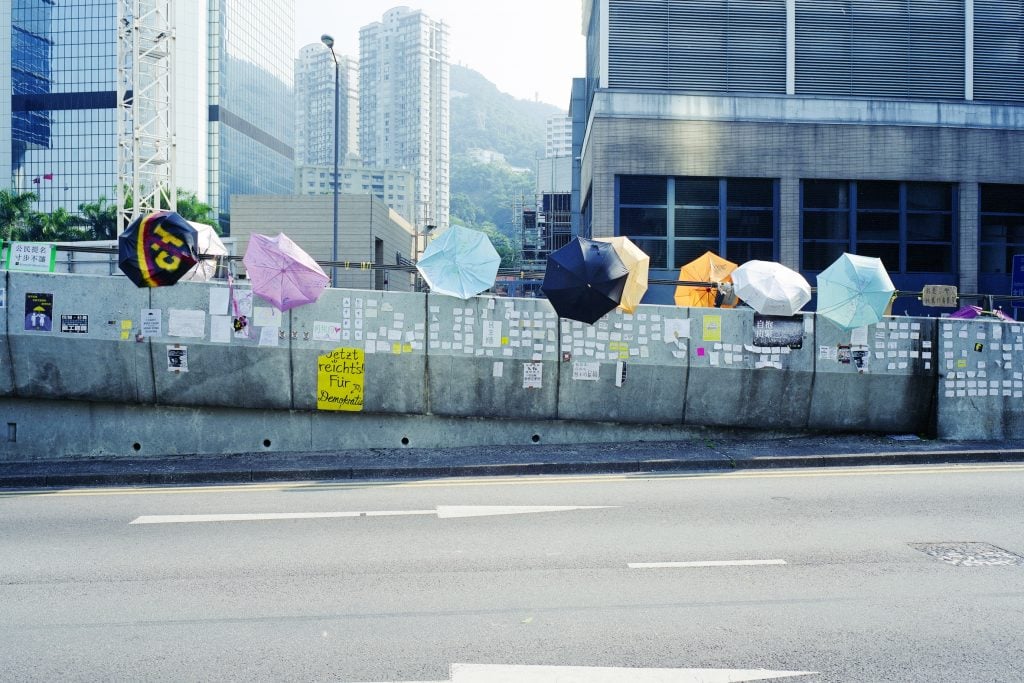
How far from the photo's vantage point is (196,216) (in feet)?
258

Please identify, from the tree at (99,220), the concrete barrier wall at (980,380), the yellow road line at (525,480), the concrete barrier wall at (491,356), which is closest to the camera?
the yellow road line at (525,480)

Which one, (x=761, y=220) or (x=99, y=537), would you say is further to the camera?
(x=761, y=220)

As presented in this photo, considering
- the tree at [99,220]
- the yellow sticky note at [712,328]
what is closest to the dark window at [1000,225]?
the yellow sticky note at [712,328]

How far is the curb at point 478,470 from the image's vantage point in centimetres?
1041

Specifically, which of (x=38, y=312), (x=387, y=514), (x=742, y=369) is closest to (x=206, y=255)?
(x=38, y=312)

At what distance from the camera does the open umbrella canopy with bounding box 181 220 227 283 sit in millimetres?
12404

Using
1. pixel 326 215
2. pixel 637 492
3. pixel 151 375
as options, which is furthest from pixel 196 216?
pixel 637 492

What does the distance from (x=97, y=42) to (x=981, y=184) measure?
425ft

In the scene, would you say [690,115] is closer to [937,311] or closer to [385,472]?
[937,311]

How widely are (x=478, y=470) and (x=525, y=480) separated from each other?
2.38 ft

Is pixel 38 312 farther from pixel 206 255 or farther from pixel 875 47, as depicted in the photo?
pixel 875 47

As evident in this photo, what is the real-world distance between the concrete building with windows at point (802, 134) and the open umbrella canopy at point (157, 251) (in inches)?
607

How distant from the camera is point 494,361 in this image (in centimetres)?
1227

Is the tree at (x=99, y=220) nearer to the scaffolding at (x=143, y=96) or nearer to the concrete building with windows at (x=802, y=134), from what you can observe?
the scaffolding at (x=143, y=96)
